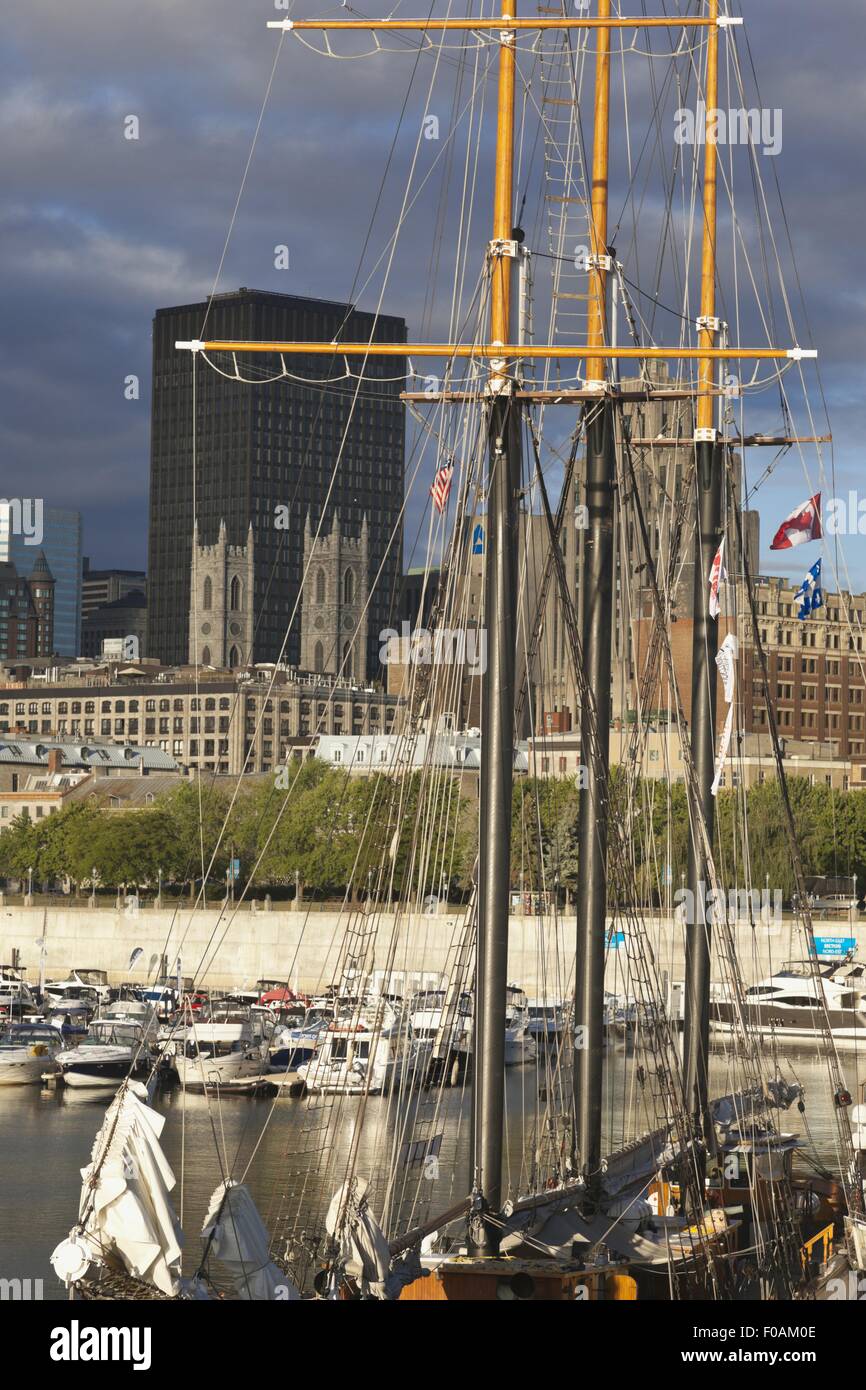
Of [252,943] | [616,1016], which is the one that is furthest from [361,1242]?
[252,943]

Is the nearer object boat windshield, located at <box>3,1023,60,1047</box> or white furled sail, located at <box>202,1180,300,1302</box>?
white furled sail, located at <box>202,1180,300,1302</box>

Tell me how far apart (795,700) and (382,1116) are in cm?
12379

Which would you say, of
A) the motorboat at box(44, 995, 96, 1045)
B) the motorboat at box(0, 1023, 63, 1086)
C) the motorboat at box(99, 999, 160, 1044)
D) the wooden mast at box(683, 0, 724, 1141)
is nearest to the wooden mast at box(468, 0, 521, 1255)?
the wooden mast at box(683, 0, 724, 1141)

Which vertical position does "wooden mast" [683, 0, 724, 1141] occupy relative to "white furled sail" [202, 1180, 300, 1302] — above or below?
above

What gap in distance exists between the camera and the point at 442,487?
32.3 metres

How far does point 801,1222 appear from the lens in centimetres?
3325

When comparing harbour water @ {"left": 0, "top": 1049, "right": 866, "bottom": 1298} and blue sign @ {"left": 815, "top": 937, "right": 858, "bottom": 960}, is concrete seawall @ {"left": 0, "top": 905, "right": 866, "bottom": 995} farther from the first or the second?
harbour water @ {"left": 0, "top": 1049, "right": 866, "bottom": 1298}

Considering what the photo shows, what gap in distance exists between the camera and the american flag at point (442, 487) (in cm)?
3216

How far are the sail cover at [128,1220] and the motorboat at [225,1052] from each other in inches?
2043

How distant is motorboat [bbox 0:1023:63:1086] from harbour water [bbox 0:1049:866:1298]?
68cm

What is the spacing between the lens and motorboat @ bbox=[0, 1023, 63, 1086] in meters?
81.9
